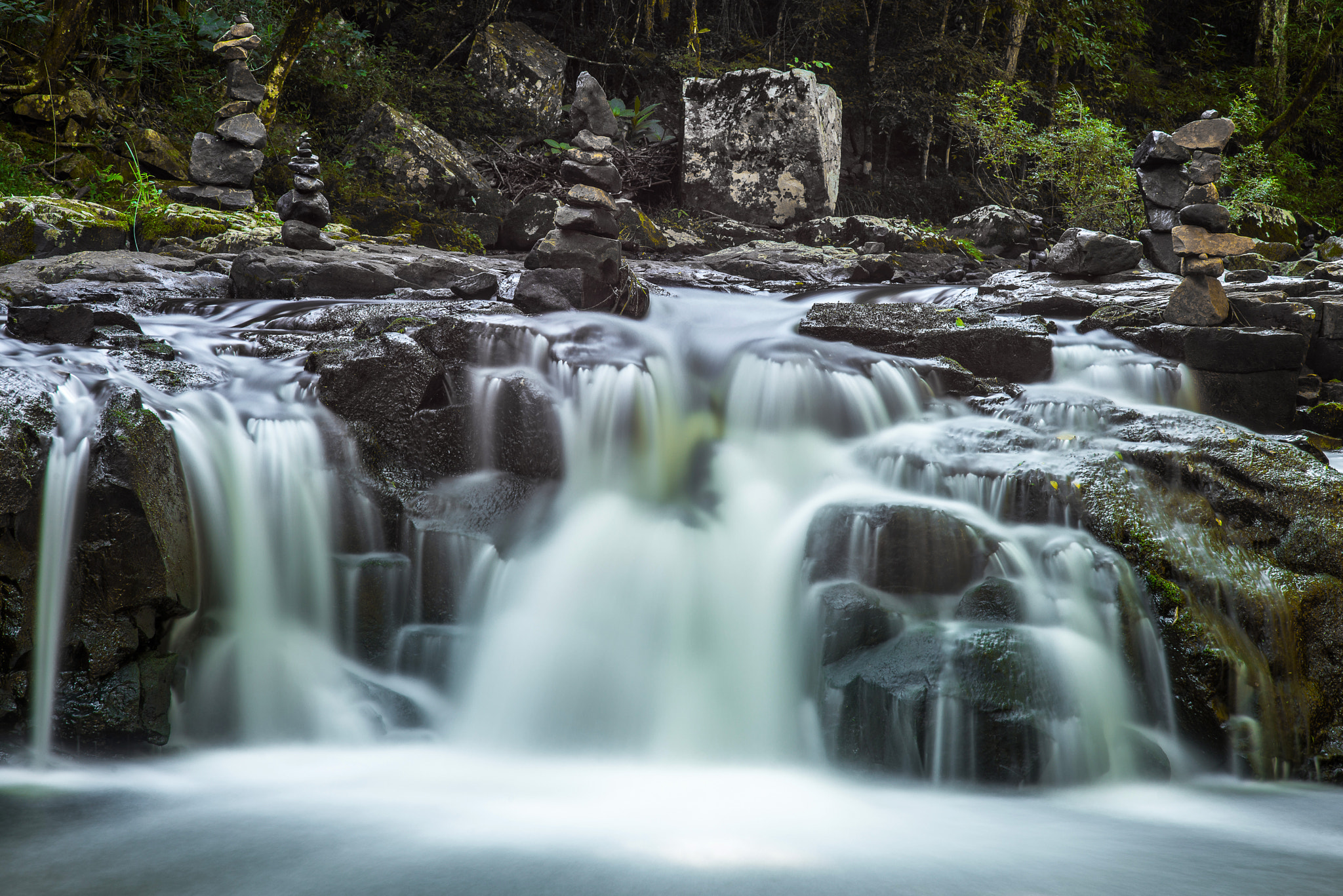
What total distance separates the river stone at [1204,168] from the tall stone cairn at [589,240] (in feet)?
16.5

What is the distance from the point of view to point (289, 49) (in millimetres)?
12180

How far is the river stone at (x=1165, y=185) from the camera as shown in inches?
390

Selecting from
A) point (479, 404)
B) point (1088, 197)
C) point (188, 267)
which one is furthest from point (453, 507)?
point (1088, 197)

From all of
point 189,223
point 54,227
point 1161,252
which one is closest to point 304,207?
point 189,223

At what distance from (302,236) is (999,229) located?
1089cm

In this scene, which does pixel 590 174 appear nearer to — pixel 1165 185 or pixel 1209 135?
pixel 1209 135

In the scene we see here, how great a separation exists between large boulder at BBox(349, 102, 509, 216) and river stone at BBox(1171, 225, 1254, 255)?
29.6 ft

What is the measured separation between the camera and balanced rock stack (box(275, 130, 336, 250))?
8.77 m

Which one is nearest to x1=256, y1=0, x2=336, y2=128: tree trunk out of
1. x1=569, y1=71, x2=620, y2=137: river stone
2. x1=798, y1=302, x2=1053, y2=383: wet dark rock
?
x1=569, y1=71, x2=620, y2=137: river stone

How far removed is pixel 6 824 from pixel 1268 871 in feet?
14.7

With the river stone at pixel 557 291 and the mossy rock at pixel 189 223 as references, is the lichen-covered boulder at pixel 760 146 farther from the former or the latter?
the river stone at pixel 557 291

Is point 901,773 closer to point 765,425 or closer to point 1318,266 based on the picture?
point 765,425

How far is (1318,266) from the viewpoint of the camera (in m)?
9.34

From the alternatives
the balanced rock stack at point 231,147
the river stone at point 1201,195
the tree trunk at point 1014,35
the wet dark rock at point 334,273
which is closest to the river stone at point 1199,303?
the river stone at point 1201,195
